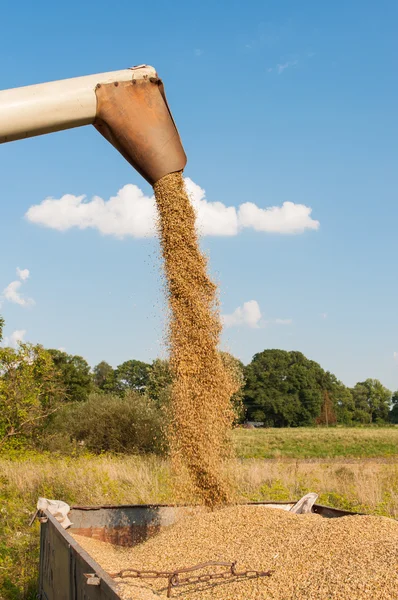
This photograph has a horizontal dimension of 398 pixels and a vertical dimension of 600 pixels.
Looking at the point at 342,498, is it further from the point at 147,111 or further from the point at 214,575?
the point at 147,111

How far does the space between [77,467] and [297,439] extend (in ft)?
86.0

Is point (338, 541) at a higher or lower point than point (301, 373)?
lower

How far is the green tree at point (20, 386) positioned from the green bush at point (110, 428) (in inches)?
122

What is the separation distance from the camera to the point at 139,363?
59656 mm

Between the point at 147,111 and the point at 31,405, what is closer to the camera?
the point at 147,111

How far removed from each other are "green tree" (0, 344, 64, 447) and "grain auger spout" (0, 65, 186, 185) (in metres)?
8.21

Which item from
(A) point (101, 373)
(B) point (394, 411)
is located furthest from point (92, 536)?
(B) point (394, 411)

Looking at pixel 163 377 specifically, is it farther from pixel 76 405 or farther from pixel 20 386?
pixel 76 405

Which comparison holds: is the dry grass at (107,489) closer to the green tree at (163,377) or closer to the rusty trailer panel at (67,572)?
the green tree at (163,377)

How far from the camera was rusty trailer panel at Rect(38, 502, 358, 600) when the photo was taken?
2857 millimetres

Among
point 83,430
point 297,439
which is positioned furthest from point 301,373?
point 83,430

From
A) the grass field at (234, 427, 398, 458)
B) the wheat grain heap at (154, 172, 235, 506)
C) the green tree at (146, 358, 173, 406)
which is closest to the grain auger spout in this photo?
the wheat grain heap at (154, 172, 235, 506)

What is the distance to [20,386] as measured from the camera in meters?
11.8

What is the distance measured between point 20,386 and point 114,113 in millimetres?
8967
